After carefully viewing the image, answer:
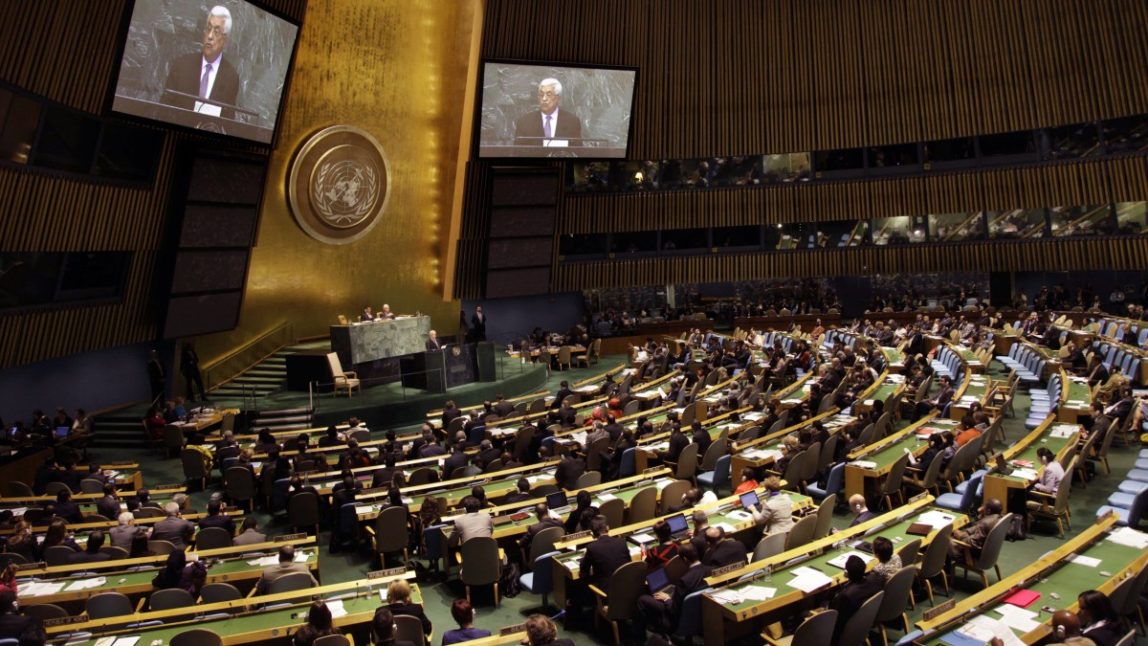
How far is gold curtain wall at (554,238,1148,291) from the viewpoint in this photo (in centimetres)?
2482

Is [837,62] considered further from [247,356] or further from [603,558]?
[603,558]

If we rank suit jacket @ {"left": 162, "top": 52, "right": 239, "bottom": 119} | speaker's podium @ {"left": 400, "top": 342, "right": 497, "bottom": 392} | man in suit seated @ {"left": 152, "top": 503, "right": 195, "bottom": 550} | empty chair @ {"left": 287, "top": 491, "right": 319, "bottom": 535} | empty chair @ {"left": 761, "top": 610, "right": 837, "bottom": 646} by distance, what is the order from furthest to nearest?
speaker's podium @ {"left": 400, "top": 342, "right": 497, "bottom": 392} → suit jacket @ {"left": 162, "top": 52, "right": 239, "bottom": 119} → empty chair @ {"left": 287, "top": 491, "right": 319, "bottom": 535} → man in suit seated @ {"left": 152, "top": 503, "right": 195, "bottom": 550} → empty chair @ {"left": 761, "top": 610, "right": 837, "bottom": 646}

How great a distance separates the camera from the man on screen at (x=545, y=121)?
23250mm

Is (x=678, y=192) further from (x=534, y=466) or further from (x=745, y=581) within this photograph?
(x=745, y=581)

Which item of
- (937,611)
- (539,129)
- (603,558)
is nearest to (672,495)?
(603,558)

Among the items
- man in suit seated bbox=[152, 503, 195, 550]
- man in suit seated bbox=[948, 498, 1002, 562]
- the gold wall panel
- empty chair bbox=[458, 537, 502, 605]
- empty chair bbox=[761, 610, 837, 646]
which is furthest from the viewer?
the gold wall panel

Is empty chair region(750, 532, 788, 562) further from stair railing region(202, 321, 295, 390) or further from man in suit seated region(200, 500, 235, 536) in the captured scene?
stair railing region(202, 321, 295, 390)

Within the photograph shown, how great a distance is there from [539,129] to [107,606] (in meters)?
18.9

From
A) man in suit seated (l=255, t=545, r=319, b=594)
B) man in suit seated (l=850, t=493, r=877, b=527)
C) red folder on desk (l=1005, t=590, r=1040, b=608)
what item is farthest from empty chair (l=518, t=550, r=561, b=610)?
red folder on desk (l=1005, t=590, r=1040, b=608)

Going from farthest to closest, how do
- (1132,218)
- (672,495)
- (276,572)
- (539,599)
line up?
1. (1132,218)
2. (672,495)
3. (539,599)
4. (276,572)

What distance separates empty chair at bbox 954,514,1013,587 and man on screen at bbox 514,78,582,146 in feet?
59.6

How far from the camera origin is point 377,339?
18.6m

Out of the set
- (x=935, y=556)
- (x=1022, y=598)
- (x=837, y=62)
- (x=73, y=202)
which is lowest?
(x=1022, y=598)

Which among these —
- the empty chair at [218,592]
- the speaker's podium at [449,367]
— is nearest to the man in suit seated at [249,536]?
the empty chair at [218,592]
